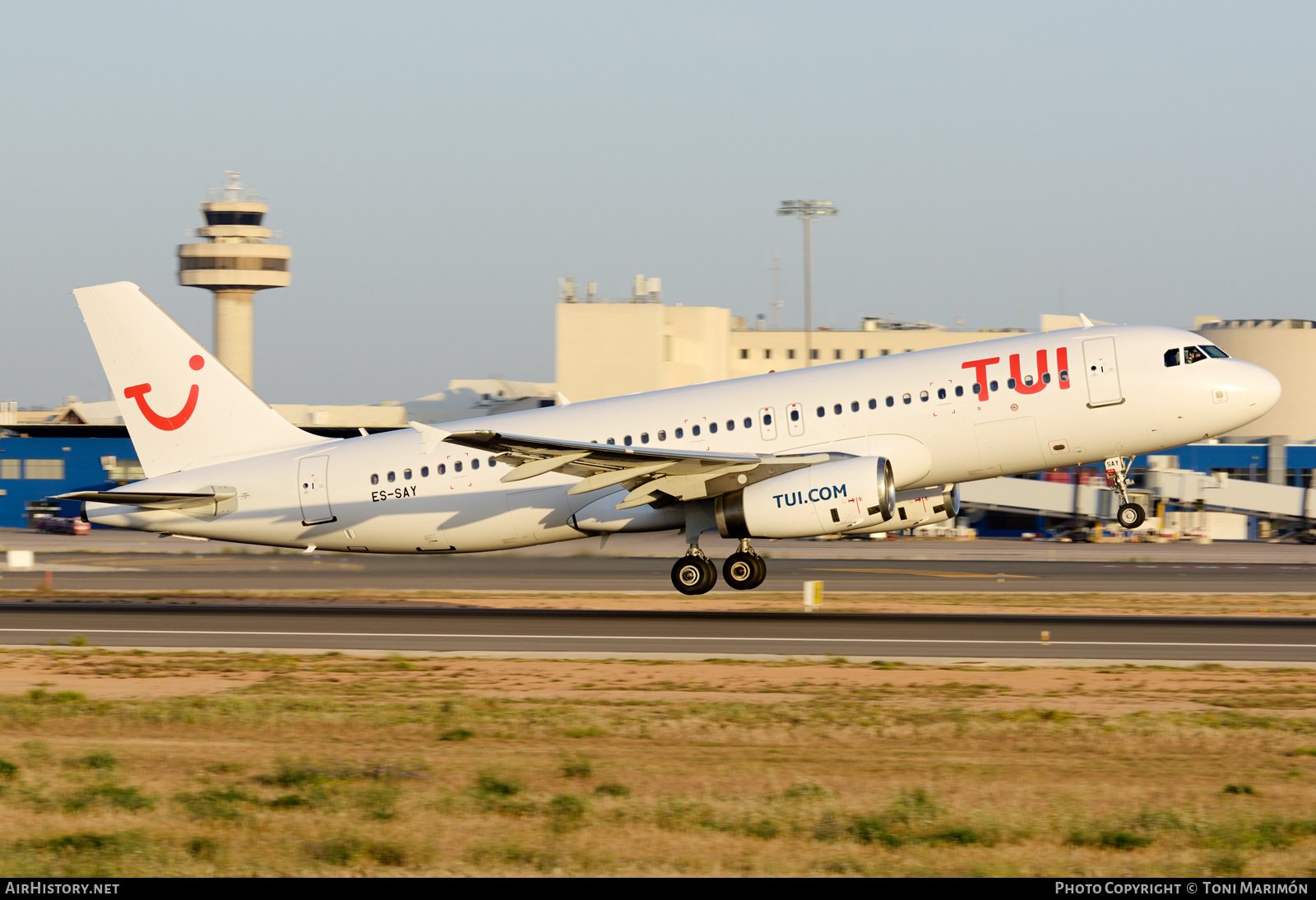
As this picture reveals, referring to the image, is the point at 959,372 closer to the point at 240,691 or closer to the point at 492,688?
the point at 492,688

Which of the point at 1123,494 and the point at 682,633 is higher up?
the point at 1123,494

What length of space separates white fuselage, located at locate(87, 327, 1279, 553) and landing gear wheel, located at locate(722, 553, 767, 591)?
2.90 meters

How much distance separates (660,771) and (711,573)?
17949mm

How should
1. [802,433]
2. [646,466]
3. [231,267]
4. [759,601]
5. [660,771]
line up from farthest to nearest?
[231,267] → [759,601] → [802,433] → [646,466] → [660,771]

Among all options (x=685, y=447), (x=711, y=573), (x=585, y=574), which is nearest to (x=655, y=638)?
(x=711, y=573)

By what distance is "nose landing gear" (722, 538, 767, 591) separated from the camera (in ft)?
109

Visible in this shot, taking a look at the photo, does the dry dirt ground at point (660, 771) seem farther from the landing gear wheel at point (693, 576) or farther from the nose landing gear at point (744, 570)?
the landing gear wheel at point (693, 576)

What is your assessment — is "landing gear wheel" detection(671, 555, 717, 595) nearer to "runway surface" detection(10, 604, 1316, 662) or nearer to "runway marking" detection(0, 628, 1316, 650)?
"runway surface" detection(10, 604, 1316, 662)

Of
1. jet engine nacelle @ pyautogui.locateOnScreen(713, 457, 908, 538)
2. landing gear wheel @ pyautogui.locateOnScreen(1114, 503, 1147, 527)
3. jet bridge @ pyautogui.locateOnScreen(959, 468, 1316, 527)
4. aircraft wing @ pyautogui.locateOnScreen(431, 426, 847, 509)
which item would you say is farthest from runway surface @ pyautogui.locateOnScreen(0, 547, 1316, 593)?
jet bridge @ pyautogui.locateOnScreen(959, 468, 1316, 527)

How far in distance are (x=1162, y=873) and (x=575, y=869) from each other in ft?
16.3

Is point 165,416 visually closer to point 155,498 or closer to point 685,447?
point 155,498

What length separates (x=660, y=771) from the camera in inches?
623

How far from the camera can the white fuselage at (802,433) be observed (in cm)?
3084
